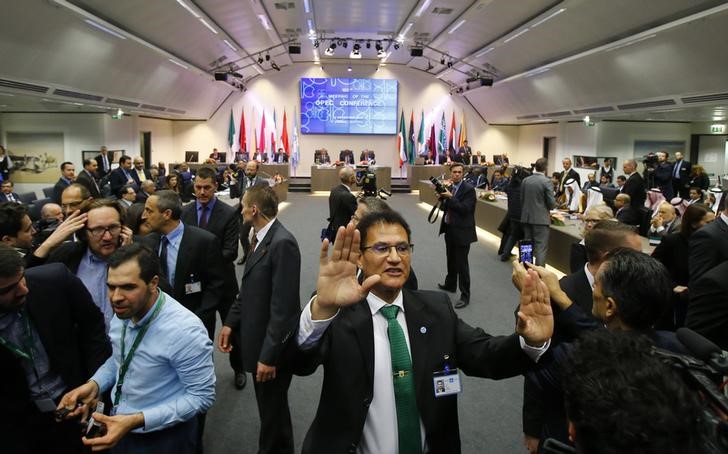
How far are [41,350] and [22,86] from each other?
34.5ft

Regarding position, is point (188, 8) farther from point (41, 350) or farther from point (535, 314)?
point (535, 314)

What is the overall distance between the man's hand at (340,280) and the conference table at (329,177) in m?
18.3

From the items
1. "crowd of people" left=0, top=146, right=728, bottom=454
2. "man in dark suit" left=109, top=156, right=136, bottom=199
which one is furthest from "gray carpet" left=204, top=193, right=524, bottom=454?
"man in dark suit" left=109, top=156, right=136, bottom=199

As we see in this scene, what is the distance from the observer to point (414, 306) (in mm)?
1749

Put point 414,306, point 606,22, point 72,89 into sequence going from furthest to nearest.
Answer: point 72,89, point 606,22, point 414,306

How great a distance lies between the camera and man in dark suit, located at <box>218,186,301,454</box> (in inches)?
108

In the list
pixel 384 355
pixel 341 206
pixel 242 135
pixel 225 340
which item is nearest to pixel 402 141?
pixel 242 135

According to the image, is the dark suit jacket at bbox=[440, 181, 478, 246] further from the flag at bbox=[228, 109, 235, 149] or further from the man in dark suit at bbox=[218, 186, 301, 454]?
the flag at bbox=[228, 109, 235, 149]

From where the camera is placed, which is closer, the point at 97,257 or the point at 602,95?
the point at 97,257

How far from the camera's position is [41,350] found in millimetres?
2105

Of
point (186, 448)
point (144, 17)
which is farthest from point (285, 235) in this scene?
point (144, 17)

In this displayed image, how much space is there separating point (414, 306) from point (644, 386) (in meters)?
0.88

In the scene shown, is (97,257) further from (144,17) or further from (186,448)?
(144,17)

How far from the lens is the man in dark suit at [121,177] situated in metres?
9.38
